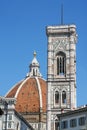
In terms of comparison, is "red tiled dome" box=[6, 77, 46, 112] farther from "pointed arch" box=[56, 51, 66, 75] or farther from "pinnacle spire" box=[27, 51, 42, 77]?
"pointed arch" box=[56, 51, 66, 75]

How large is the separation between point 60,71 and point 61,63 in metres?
1.24

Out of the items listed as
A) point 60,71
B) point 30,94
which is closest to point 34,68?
point 30,94

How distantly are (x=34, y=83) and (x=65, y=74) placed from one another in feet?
123

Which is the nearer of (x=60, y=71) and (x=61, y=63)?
(x=60, y=71)

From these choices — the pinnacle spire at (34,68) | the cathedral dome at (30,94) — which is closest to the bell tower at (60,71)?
the cathedral dome at (30,94)

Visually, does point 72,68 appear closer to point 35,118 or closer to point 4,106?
point 4,106

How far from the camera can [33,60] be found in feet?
364

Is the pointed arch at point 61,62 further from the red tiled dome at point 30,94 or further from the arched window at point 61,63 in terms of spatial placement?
the red tiled dome at point 30,94

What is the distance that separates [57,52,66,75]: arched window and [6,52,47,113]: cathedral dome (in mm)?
28329

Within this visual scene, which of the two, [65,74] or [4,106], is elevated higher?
[65,74]

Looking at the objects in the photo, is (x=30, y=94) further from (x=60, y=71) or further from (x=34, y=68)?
(x=60, y=71)

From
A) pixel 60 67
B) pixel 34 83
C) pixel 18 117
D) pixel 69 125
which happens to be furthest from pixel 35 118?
pixel 69 125

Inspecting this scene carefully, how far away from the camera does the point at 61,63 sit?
63344 mm

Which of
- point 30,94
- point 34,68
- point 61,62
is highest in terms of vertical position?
point 34,68
